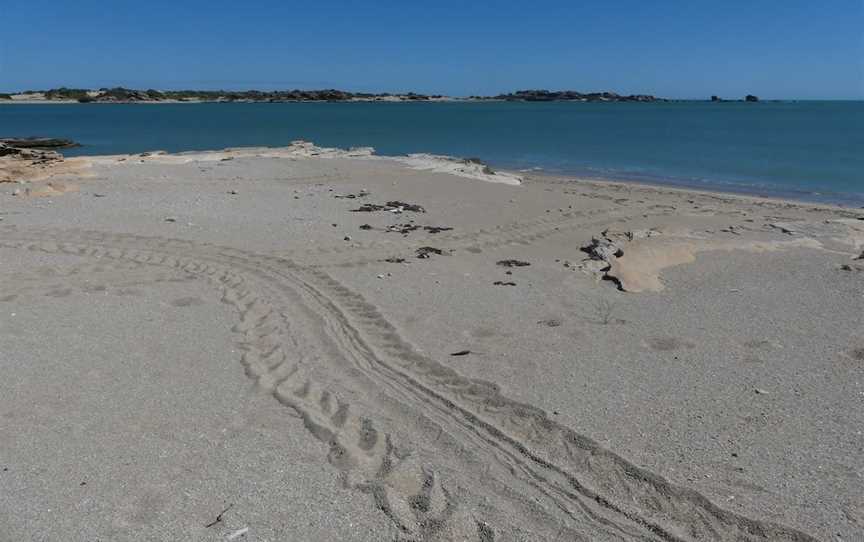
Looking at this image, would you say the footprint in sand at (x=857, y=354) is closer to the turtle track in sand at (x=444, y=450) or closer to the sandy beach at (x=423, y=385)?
the sandy beach at (x=423, y=385)

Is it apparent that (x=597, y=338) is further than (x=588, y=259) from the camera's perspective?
No

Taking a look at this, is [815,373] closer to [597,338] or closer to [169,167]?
[597,338]

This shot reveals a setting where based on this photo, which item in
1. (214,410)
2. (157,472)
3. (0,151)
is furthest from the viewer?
(0,151)

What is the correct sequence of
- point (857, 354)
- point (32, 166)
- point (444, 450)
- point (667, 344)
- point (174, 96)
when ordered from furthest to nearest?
point (174, 96) → point (32, 166) → point (667, 344) → point (857, 354) → point (444, 450)

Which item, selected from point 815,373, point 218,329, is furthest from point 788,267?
point 218,329

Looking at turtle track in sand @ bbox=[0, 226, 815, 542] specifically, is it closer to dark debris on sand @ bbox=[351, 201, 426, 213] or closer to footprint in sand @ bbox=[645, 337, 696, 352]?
footprint in sand @ bbox=[645, 337, 696, 352]

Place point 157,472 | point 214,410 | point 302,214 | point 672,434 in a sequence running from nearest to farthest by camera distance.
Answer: point 157,472 < point 672,434 < point 214,410 < point 302,214

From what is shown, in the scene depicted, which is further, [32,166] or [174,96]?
[174,96]

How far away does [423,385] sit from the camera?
16.7ft

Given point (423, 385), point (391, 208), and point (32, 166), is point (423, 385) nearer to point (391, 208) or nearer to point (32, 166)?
point (391, 208)

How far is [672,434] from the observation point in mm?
4293

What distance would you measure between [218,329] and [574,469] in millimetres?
3710

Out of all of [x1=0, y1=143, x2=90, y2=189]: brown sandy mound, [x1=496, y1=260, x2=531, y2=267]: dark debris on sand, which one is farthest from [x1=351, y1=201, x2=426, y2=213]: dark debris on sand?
[x1=0, y1=143, x2=90, y2=189]: brown sandy mound

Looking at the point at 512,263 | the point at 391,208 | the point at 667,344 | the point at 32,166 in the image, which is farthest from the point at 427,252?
the point at 32,166
